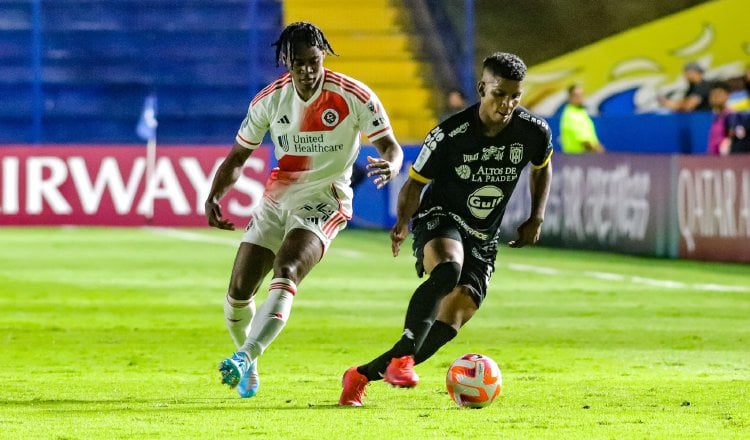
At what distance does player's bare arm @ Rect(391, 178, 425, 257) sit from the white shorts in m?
0.57

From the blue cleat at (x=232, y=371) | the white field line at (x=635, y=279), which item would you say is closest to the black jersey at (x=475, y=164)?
the blue cleat at (x=232, y=371)

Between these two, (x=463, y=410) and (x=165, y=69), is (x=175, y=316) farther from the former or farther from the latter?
(x=165, y=69)

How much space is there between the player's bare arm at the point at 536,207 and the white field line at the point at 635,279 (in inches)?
285

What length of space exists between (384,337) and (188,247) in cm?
1046

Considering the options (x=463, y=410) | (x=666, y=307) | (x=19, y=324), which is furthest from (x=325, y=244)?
(x=666, y=307)

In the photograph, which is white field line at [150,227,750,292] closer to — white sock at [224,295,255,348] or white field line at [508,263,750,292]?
white field line at [508,263,750,292]

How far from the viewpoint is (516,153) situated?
859 centimetres

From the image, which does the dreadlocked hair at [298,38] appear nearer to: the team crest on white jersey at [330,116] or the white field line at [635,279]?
the team crest on white jersey at [330,116]

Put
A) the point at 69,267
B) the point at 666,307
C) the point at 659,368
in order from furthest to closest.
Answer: the point at 69,267 → the point at 666,307 → the point at 659,368

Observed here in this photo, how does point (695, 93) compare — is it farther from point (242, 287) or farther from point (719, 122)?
point (242, 287)

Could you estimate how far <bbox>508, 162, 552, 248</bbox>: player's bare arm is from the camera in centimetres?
874

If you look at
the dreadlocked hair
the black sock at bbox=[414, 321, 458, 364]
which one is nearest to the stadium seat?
the dreadlocked hair

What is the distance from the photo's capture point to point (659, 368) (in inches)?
397

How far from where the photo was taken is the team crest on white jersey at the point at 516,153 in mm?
8578
